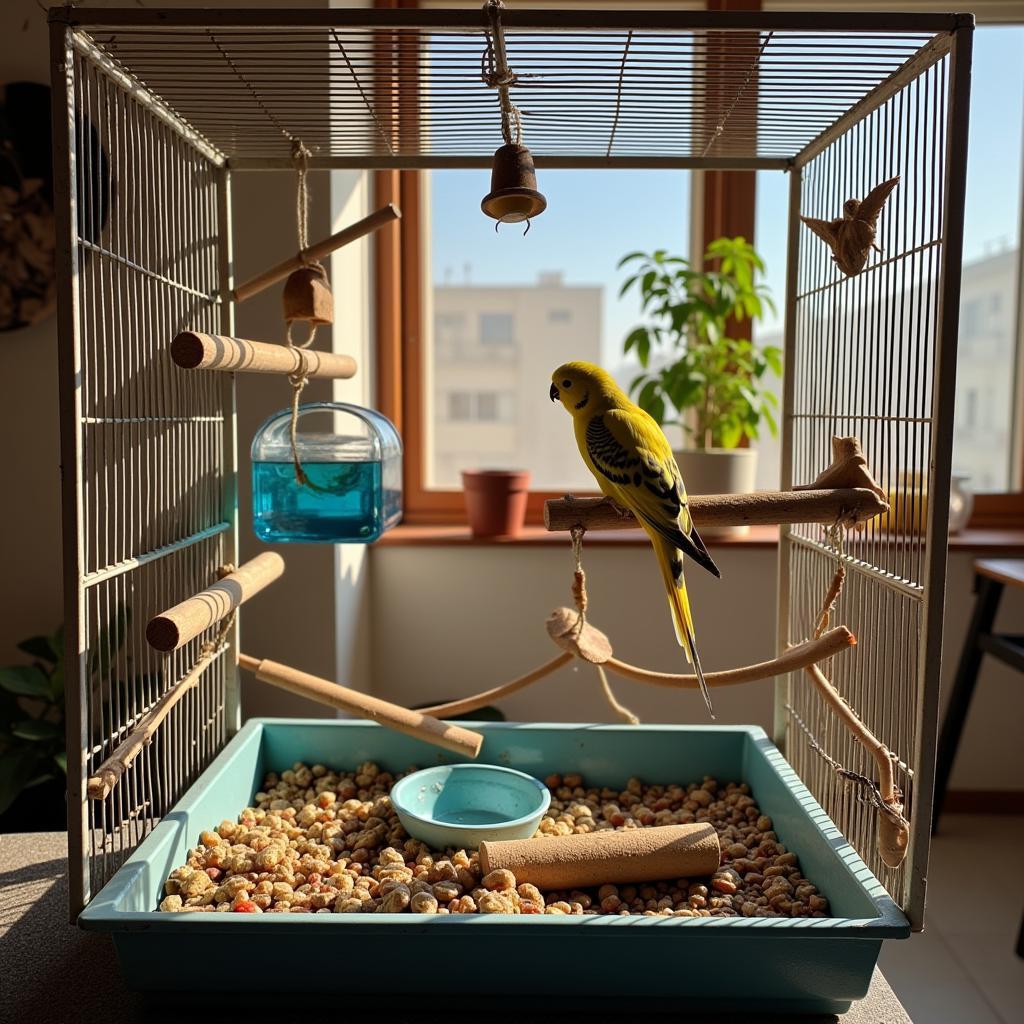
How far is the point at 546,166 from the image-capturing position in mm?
1371

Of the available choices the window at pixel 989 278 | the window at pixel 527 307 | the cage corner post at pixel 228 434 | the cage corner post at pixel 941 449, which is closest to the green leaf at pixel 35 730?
the cage corner post at pixel 228 434

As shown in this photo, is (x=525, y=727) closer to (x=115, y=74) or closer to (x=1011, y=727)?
(x=115, y=74)

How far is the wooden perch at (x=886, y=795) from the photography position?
38.6 inches

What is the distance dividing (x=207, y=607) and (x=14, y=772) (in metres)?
0.99

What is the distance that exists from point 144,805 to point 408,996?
0.41m


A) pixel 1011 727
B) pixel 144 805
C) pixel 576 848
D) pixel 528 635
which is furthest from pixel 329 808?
pixel 1011 727

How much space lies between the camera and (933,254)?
0.95m

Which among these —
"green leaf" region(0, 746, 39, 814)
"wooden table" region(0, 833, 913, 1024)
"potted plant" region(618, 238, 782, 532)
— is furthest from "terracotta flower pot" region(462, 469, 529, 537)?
"wooden table" region(0, 833, 913, 1024)

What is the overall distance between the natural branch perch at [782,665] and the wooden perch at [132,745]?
1.69 ft

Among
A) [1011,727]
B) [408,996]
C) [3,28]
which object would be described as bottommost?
[1011,727]

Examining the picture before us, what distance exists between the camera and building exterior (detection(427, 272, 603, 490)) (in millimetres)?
2572

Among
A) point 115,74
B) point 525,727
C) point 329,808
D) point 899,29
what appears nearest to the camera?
point 899,29

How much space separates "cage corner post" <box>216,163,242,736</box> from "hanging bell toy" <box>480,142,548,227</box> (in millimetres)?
546

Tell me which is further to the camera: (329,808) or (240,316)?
(240,316)
